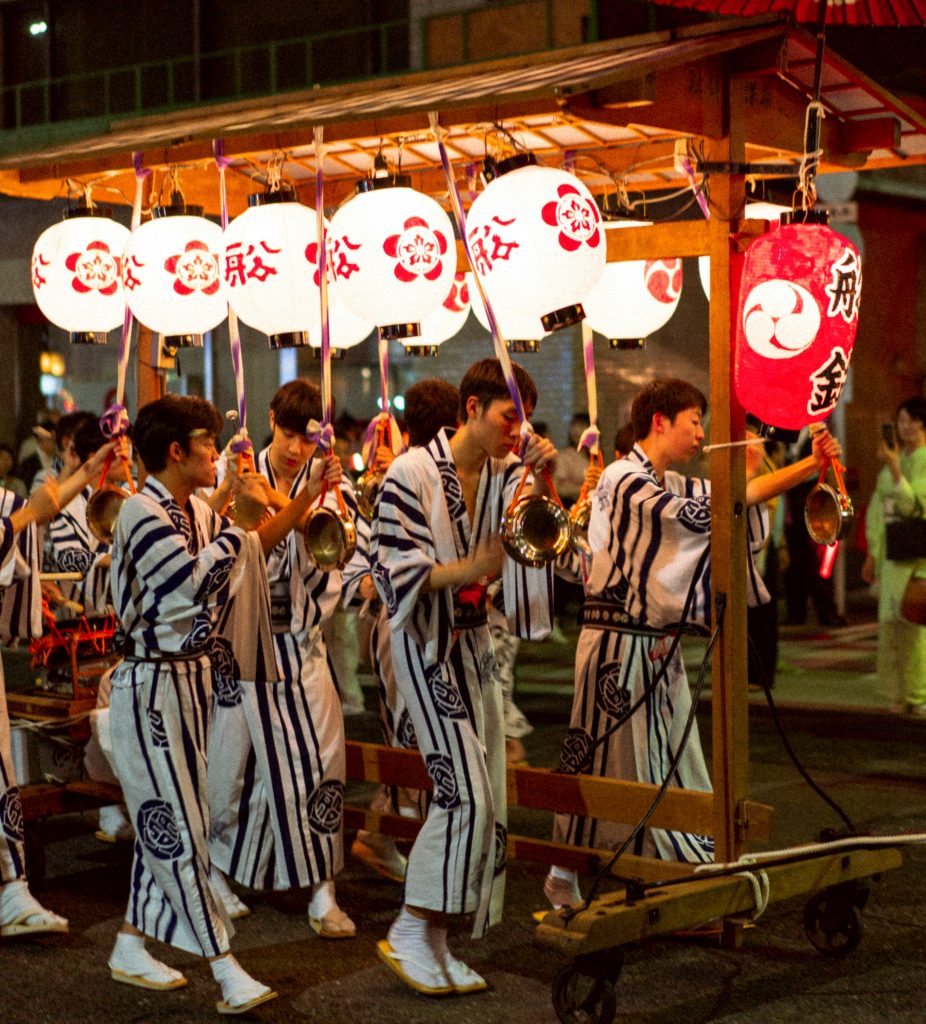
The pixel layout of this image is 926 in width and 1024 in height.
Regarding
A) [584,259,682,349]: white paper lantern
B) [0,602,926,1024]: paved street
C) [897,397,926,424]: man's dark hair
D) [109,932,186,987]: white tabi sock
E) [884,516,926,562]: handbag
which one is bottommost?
[0,602,926,1024]: paved street

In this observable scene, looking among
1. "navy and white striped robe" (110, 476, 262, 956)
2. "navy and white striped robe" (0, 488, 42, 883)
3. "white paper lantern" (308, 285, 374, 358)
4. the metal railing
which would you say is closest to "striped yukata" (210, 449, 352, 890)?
"navy and white striped robe" (110, 476, 262, 956)

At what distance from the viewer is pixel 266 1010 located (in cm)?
486

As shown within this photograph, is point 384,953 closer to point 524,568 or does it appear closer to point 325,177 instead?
point 524,568

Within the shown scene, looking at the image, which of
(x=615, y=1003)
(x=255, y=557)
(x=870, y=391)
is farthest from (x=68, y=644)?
(x=870, y=391)

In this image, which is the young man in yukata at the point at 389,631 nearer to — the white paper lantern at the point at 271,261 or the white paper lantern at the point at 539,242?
the white paper lantern at the point at 271,261

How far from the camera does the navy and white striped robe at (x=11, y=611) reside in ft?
18.1

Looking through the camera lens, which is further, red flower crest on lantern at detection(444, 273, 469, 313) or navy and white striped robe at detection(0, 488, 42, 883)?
red flower crest on lantern at detection(444, 273, 469, 313)

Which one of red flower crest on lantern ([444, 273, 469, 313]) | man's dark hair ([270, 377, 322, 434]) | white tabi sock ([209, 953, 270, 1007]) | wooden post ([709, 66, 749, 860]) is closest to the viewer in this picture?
white tabi sock ([209, 953, 270, 1007])

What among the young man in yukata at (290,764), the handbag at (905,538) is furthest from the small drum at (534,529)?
the handbag at (905,538)

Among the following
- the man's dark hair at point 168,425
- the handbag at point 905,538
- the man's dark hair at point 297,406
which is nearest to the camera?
the man's dark hair at point 168,425

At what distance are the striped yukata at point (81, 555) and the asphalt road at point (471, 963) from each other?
3.76ft

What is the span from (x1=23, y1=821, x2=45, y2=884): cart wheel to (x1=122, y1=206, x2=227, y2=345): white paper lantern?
2.33m

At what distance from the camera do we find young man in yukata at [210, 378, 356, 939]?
571 cm

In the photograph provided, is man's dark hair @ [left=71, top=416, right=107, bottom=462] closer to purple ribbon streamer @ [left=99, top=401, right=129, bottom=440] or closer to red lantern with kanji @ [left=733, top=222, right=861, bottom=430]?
purple ribbon streamer @ [left=99, top=401, right=129, bottom=440]
